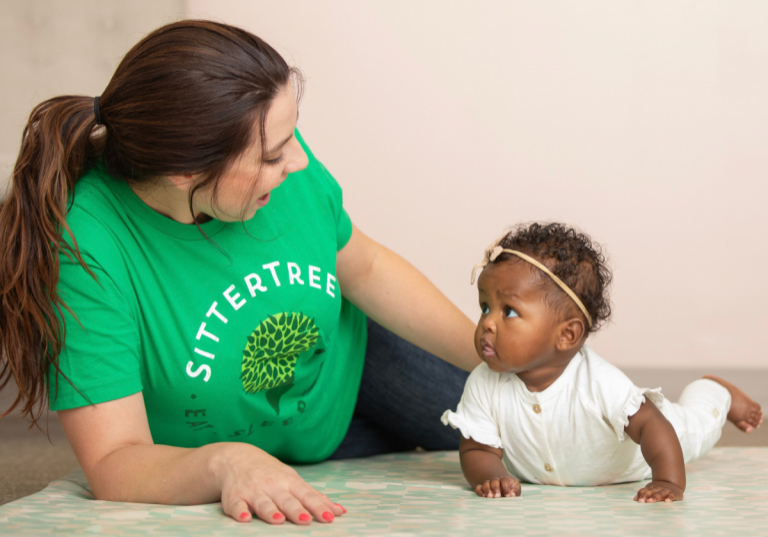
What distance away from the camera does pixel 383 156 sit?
2.45 m

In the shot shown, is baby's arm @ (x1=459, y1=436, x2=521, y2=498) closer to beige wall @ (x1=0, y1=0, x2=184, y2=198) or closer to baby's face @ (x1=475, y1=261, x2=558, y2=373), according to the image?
baby's face @ (x1=475, y1=261, x2=558, y2=373)

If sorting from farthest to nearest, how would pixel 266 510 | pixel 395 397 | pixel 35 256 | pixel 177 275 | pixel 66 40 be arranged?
1. pixel 66 40
2. pixel 395 397
3. pixel 177 275
4. pixel 35 256
5. pixel 266 510

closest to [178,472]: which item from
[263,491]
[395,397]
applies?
[263,491]

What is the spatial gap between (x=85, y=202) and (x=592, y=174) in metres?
1.82

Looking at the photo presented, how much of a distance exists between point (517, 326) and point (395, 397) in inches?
20.8

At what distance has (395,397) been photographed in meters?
1.50

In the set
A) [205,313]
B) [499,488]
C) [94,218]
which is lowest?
[499,488]

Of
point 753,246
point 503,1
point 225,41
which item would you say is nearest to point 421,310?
point 225,41

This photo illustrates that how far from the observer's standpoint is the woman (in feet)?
2.96

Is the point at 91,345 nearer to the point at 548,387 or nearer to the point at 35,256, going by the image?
the point at 35,256

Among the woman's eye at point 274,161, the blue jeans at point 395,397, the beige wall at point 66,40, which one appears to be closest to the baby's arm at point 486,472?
the blue jeans at point 395,397

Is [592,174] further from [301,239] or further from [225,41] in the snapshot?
[225,41]

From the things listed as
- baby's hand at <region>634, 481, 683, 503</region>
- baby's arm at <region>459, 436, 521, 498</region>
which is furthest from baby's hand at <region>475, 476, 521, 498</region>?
baby's hand at <region>634, 481, 683, 503</region>

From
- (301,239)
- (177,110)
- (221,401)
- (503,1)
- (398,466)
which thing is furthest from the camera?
(503,1)
